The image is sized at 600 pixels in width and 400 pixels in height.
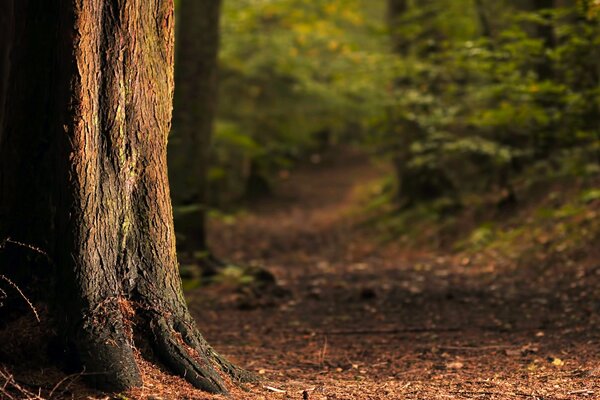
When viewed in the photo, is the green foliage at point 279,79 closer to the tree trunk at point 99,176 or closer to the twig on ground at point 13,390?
the tree trunk at point 99,176

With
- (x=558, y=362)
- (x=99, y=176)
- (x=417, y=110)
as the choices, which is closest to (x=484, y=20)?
(x=417, y=110)

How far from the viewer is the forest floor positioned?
466 cm

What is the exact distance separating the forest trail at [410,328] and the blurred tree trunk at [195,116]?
1155 millimetres

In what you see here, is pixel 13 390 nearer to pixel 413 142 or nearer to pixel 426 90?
pixel 426 90

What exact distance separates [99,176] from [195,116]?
20.1ft

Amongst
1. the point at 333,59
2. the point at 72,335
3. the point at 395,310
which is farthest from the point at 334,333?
the point at 333,59

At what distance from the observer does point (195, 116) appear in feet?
33.1

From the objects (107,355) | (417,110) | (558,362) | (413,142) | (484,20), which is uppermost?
(484,20)

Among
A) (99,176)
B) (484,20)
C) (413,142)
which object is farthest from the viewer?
(413,142)

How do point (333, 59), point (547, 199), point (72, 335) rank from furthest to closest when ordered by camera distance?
point (333, 59) < point (547, 199) < point (72, 335)

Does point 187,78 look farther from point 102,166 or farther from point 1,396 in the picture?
point 1,396

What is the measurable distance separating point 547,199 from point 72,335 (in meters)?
9.49

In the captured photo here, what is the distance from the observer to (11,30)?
14.3ft

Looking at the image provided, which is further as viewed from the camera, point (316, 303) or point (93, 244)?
point (316, 303)
